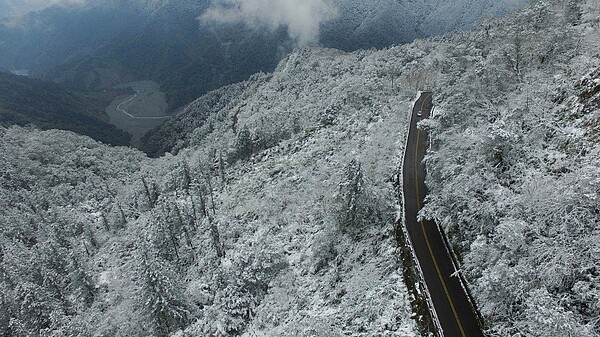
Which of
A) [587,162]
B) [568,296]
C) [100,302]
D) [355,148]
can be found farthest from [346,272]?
[100,302]

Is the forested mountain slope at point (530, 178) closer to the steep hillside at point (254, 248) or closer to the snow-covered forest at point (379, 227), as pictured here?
the snow-covered forest at point (379, 227)

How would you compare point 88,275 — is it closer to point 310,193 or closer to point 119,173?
point 310,193

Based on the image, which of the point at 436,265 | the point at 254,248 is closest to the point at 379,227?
the point at 436,265

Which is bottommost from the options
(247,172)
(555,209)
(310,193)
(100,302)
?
(100,302)

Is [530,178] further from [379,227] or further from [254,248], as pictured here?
[254,248]

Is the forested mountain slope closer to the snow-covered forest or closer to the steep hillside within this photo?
the snow-covered forest

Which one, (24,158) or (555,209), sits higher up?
(555,209)

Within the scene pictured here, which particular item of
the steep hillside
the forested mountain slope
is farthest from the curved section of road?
the steep hillside
